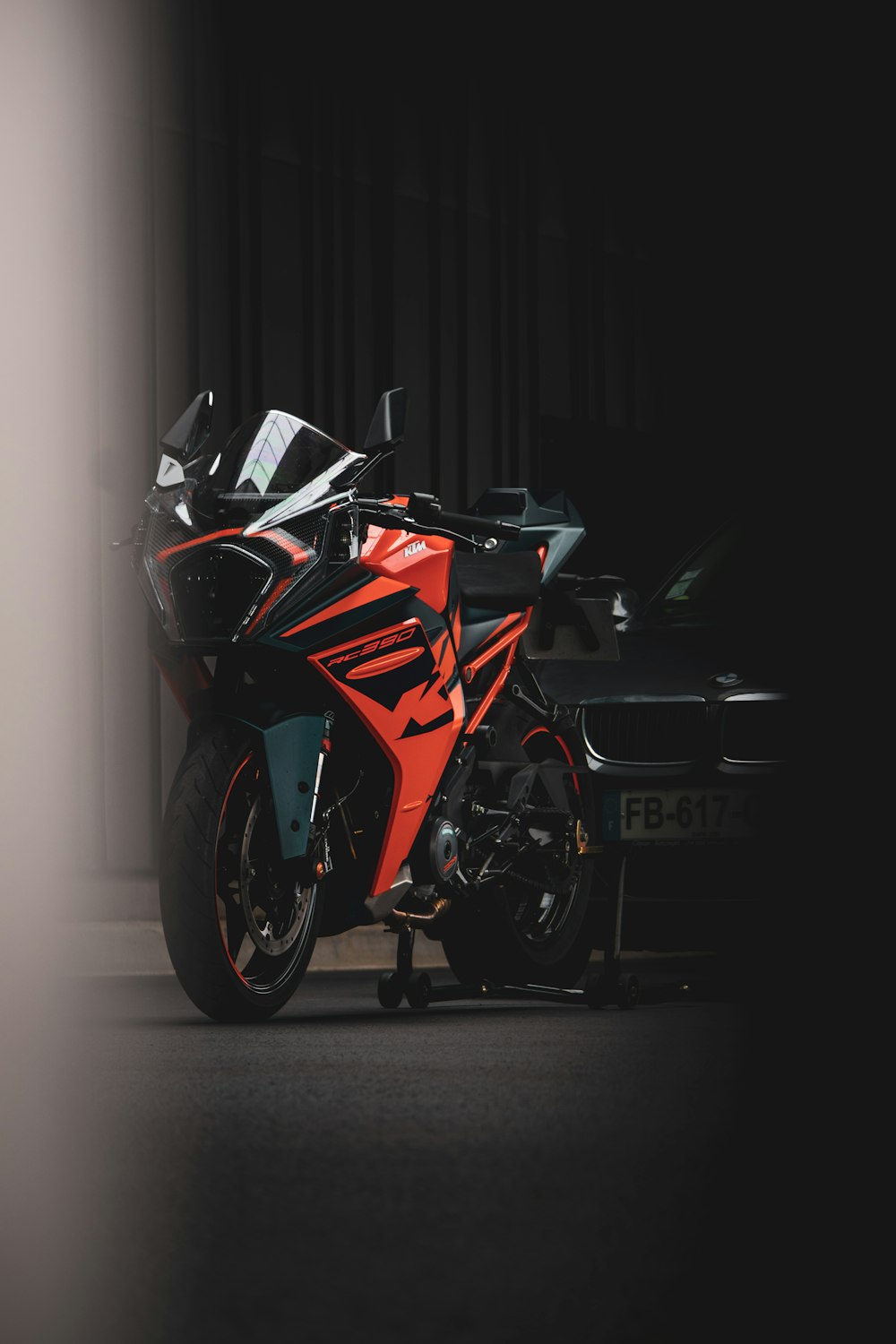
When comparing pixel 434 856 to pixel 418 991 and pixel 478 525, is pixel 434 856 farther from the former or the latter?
pixel 478 525

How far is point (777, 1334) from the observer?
165cm

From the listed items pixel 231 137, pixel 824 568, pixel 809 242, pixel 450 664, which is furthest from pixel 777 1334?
pixel 231 137

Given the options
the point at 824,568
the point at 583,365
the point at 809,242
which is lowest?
the point at 824,568

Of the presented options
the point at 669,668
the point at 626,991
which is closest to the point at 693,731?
the point at 669,668

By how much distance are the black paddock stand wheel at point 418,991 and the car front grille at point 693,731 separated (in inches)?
36.4

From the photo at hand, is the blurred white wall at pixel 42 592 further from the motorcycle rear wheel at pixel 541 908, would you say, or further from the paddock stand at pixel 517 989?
the motorcycle rear wheel at pixel 541 908

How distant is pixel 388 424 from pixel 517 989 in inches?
62.7

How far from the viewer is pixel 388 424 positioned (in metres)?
4.70

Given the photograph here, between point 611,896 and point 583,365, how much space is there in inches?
281

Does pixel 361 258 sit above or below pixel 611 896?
above

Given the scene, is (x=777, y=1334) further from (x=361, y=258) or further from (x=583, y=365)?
(x=583, y=365)

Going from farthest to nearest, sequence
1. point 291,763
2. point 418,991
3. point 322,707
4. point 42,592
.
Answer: point 418,991 → point 322,707 → point 291,763 → point 42,592

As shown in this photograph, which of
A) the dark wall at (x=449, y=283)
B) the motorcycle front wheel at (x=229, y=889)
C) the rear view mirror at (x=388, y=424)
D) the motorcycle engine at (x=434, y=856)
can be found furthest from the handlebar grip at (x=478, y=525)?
the dark wall at (x=449, y=283)

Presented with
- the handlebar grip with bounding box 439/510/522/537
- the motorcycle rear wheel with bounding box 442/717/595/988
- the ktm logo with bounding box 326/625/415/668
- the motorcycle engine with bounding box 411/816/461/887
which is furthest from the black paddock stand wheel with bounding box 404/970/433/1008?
the handlebar grip with bounding box 439/510/522/537
